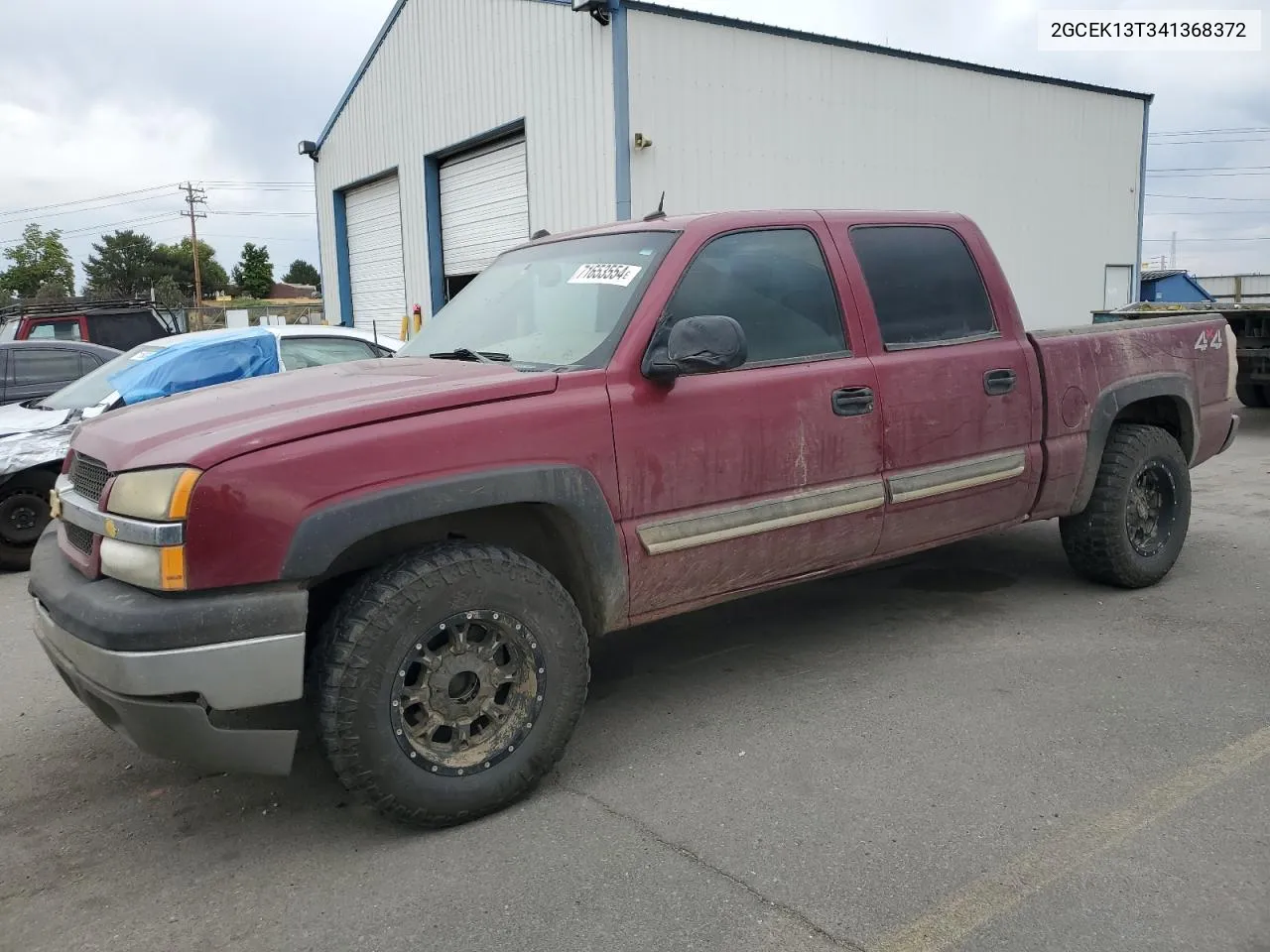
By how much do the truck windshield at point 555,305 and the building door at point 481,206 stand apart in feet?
35.2

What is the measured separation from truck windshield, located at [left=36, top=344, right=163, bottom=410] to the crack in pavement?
5799 millimetres

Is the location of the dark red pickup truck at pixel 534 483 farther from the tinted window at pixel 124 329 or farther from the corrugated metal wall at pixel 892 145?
the tinted window at pixel 124 329

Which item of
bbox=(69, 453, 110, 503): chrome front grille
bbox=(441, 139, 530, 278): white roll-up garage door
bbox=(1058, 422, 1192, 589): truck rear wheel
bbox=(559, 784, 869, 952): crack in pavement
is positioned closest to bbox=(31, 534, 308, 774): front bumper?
bbox=(69, 453, 110, 503): chrome front grille

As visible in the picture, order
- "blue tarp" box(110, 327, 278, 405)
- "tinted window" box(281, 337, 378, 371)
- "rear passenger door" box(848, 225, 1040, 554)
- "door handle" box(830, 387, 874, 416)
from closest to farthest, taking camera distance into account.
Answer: "door handle" box(830, 387, 874, 416)
"rear passenger door" box(848, 225, 1040, 554)
"blue tarp" box(110, 327, 278, 405)
"tinted window" box(281, 337, 378, 371)

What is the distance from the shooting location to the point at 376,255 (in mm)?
20000

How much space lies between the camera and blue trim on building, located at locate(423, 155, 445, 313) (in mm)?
17453

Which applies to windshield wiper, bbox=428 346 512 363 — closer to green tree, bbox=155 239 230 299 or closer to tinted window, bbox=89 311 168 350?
tinted window, bbox=89 311 168 350

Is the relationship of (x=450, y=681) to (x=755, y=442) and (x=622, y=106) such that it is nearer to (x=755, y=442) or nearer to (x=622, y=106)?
(x=755, y=442)

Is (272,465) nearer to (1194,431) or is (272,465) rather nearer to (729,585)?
(729,585)

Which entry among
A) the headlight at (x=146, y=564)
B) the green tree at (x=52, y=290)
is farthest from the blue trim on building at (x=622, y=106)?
the green tree at (x=52, y=290)

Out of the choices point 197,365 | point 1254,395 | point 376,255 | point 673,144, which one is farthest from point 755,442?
point 376,255

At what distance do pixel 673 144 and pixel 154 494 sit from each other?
1155cm

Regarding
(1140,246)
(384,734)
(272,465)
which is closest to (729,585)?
(384,734)

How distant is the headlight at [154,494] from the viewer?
2.66 m
